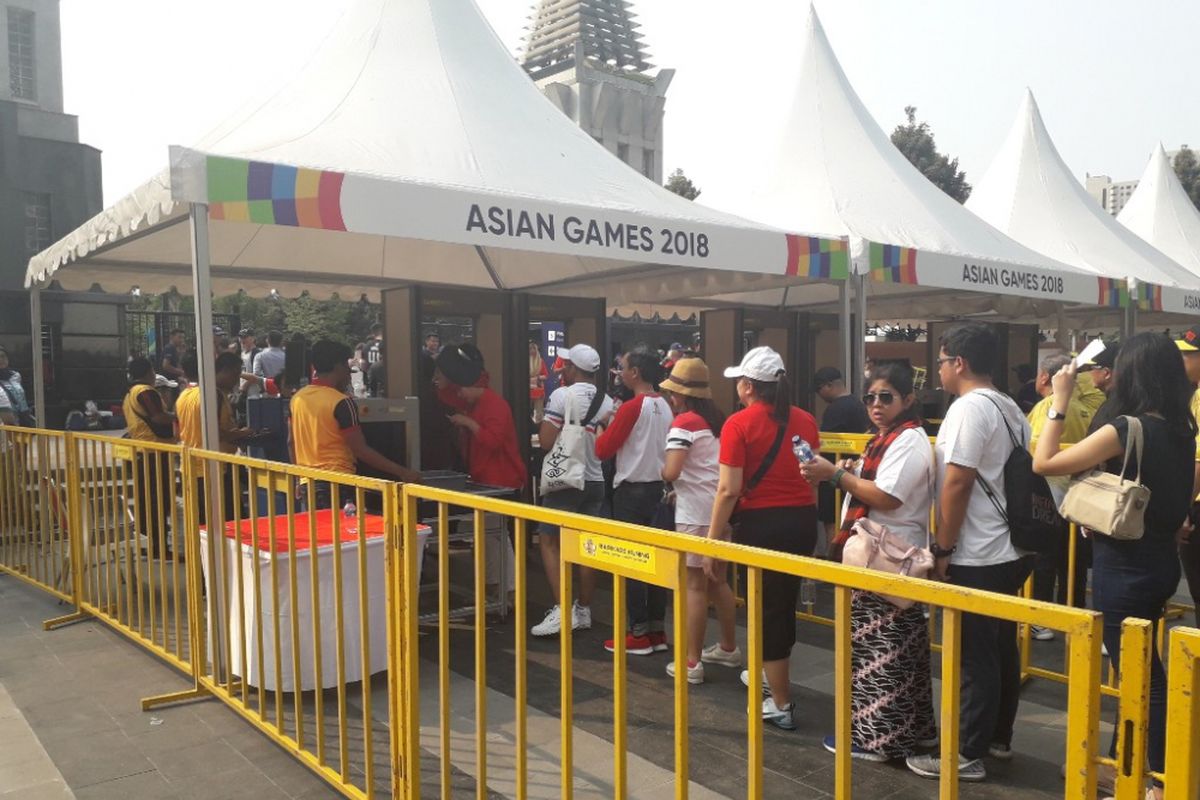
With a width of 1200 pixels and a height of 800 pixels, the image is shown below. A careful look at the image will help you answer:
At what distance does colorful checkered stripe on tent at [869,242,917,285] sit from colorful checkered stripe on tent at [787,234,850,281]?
0.98 ft

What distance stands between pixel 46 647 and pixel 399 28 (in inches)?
203

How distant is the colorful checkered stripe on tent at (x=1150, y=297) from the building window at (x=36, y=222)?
2260 cm

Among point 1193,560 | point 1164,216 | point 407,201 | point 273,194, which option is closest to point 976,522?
point 1193,560

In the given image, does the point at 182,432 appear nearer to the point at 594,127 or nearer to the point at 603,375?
the point at 603,375

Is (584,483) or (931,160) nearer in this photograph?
(584,483)

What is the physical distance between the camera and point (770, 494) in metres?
4.12

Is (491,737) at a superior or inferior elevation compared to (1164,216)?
inferior

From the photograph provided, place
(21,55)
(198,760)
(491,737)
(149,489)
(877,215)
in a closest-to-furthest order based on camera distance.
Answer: (198,760) < (491,737) < (149,489) < (877,215) < (21,55)

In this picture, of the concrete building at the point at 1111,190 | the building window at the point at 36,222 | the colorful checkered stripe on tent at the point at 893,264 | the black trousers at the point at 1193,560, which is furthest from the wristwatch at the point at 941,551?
the concrete building at the point at 1111,190

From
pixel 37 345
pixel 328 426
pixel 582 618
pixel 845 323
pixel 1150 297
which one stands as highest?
pixel 1150 297

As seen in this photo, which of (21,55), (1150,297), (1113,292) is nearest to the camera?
(1113,292)

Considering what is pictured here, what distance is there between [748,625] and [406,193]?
12.0 ft

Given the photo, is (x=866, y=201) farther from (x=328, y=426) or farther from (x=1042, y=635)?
(x=328, y=426)

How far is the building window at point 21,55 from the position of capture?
22.5 m
